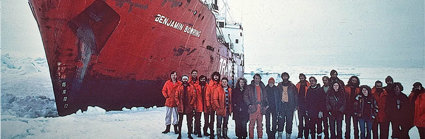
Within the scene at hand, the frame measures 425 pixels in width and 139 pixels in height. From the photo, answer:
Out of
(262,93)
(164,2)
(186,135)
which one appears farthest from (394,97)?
(164,2)

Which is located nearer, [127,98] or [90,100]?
[90,100]

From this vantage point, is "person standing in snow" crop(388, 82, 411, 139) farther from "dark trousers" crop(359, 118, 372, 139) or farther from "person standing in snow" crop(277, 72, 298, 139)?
"person standing in snow" crop(277, 72, 298, 139)

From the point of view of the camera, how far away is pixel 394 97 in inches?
142

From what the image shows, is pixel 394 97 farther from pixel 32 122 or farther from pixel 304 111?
pixel 32 122

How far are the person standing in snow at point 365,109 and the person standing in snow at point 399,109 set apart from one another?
0.24 meters

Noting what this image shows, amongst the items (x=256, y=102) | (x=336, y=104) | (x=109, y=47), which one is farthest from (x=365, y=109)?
(x=109, y=47)

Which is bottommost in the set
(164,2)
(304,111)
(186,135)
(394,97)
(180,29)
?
(186,135)

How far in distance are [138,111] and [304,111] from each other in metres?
3.71

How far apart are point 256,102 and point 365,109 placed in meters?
1.60

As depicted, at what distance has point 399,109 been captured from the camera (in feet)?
11.7

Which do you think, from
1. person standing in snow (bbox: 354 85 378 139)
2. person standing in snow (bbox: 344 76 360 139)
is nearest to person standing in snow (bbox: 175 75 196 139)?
person standing in snow (bbox: 344 76 360 139)

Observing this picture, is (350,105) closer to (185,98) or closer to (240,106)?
(240,106)

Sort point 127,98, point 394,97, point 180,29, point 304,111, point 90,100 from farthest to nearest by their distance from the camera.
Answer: point 180,29 → point 127,98 → point 90,100 → point 304,111 → point 394,97

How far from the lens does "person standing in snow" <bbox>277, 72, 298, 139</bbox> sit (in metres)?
3.84
